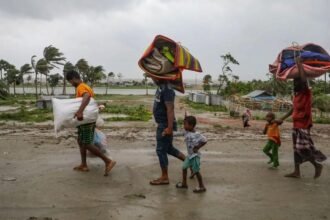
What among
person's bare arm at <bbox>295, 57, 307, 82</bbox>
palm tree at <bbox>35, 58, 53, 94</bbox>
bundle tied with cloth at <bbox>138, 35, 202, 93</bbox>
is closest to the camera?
bundle tied with cloth at <bbox>138, 35, 202, 93</bbox>

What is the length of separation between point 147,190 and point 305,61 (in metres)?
2.92

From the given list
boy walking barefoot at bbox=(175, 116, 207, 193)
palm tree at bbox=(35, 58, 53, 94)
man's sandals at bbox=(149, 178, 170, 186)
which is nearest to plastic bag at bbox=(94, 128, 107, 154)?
man's sandals at bbox=(149, 178, 170, 186)

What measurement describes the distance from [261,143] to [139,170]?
4.47 m

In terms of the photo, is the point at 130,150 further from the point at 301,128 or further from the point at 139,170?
the point at 301,128

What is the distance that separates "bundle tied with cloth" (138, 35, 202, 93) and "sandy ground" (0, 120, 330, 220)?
57.5 inches

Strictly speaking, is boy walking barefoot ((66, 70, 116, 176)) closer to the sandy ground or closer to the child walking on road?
the sandy ground

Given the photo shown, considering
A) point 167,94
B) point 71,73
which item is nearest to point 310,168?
point 167,94

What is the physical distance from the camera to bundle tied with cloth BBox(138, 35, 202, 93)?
569 cm

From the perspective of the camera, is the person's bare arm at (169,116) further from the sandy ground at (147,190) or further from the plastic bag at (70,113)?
the plastic bag at (70,113)

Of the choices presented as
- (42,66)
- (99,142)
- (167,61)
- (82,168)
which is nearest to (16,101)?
(42,66)

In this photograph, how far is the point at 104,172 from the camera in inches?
255

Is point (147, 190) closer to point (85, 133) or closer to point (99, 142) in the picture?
point (85, 133)

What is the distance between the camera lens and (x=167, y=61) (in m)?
5.77

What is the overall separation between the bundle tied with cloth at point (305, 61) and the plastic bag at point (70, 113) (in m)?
2.81
